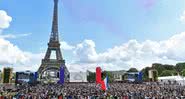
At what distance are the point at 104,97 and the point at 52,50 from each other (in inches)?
3175

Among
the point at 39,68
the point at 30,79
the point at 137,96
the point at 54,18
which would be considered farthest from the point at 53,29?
the point at 137,96

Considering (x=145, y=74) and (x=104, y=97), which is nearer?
(x=104, y=97)

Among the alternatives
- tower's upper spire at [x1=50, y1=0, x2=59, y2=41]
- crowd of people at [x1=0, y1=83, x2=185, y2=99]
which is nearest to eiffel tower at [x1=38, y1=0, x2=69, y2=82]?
tower's upper spire at [x1=50, y1=0, x2=59, y2=41]

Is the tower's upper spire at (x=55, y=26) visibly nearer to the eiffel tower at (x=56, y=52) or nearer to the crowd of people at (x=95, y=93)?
the eiffel tower at (x=56, y=52)

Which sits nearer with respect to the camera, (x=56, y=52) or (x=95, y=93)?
(x=95, y=93)

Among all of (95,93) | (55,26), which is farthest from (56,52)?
(95,93)

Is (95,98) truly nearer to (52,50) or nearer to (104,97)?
(104,97)

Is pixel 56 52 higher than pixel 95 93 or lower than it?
higher

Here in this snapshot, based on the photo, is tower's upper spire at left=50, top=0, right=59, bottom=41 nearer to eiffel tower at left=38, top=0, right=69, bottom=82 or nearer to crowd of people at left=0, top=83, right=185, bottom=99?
eiffel tower at left=38, top=0, right=69, bottom=82

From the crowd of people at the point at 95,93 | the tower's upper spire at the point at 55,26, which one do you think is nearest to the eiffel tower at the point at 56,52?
the tower's upper spire at the point at 55,26

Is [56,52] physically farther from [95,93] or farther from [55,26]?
[95,93]

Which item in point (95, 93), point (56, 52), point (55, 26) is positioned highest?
point (55, 26)

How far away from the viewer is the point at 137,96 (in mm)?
29547

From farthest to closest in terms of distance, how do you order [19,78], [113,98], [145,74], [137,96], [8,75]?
1. [145,74]
2. [19,78]
3. [8,75]
4. [137,96]
5. [113,98]
